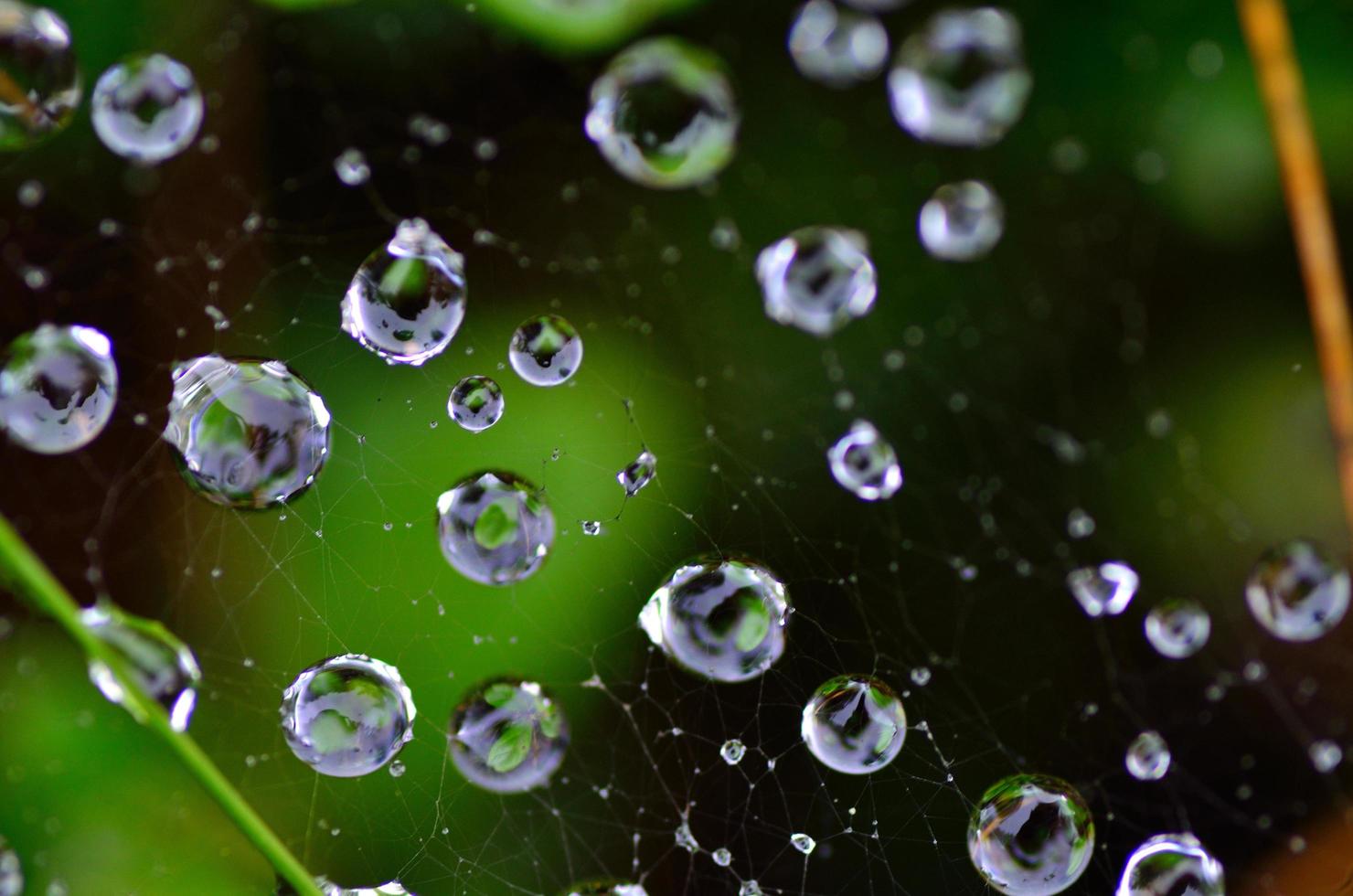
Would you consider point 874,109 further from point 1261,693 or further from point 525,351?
point 1261,693

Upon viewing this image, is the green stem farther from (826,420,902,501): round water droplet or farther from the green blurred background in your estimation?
(826,420,902,501): round water droplet

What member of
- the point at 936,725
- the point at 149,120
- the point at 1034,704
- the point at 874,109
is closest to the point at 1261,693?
the point at 1034,704

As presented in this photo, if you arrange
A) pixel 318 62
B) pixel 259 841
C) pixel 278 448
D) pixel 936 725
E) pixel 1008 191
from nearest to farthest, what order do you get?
pixel 259 841
pixel 278 448
pixel 936 725
pixel 318 62
pixel 1008 191

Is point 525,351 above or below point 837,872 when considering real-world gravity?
above

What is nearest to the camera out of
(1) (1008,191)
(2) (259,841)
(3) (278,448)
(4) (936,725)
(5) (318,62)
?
(2) (259,841)

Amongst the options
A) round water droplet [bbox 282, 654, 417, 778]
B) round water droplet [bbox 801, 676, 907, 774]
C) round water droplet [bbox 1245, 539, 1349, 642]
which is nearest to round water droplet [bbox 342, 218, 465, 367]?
round water droplet [bbox 282, 654, 417, 778]

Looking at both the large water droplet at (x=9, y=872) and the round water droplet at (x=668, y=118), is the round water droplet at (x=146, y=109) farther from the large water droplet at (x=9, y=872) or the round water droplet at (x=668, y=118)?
the large water droplet at (x=9, y=872)
